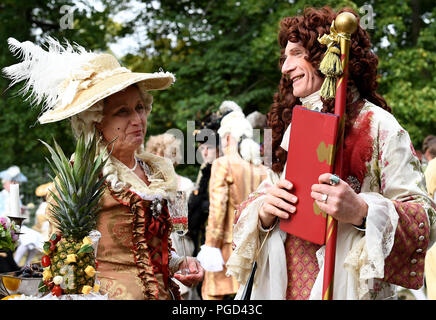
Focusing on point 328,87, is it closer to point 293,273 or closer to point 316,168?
point 316,168

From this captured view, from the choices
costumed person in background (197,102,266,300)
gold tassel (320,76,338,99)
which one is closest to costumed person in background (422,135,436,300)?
costumed person in background (197,102,266,300)

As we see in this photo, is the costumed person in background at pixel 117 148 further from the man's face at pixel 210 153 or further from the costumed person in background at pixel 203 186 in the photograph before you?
the man's face at pixel 210 153

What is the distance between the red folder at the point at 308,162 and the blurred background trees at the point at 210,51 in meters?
9.47

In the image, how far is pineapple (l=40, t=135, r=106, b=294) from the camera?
2.27 m

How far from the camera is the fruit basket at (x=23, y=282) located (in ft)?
8.36

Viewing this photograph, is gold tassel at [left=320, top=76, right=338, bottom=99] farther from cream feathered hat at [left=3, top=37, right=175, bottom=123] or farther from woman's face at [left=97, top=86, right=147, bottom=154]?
woman's face at [left=97, top=86, right=147, bottom=154]

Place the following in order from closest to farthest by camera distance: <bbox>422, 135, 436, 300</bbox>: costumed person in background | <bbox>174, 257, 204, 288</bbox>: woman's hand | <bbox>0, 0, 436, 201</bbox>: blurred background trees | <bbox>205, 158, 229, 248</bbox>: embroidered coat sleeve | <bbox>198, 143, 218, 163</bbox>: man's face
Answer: <bbox>174, 257, 204, 288</bbox>: woman's hand
<bbox>422, 135, 436, 300</bbox>: costumed person in background
<bbox>205, 158, 229, 248</bbox>: embroidered coat sleeve
<bbox>198, 143, 218, 163</bbox>: man's face
<bbox>0, 0, 436, 201</bbox>: blurred background trees

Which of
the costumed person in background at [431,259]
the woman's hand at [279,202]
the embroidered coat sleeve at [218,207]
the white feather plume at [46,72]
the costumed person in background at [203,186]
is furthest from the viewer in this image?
the costumed person in background at [203,186]

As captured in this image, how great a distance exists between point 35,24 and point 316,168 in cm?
1286

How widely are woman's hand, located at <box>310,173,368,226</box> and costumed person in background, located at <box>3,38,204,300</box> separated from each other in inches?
37.4

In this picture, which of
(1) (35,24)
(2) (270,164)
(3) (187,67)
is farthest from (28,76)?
(1) (35,24)

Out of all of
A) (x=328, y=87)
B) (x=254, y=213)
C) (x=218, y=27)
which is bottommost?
(x=254, y=213)

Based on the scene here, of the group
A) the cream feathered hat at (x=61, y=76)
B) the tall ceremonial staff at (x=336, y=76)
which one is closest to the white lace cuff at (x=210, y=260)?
the cream feathered hat at (x=61, y=76)

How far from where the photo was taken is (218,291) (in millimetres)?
6613
